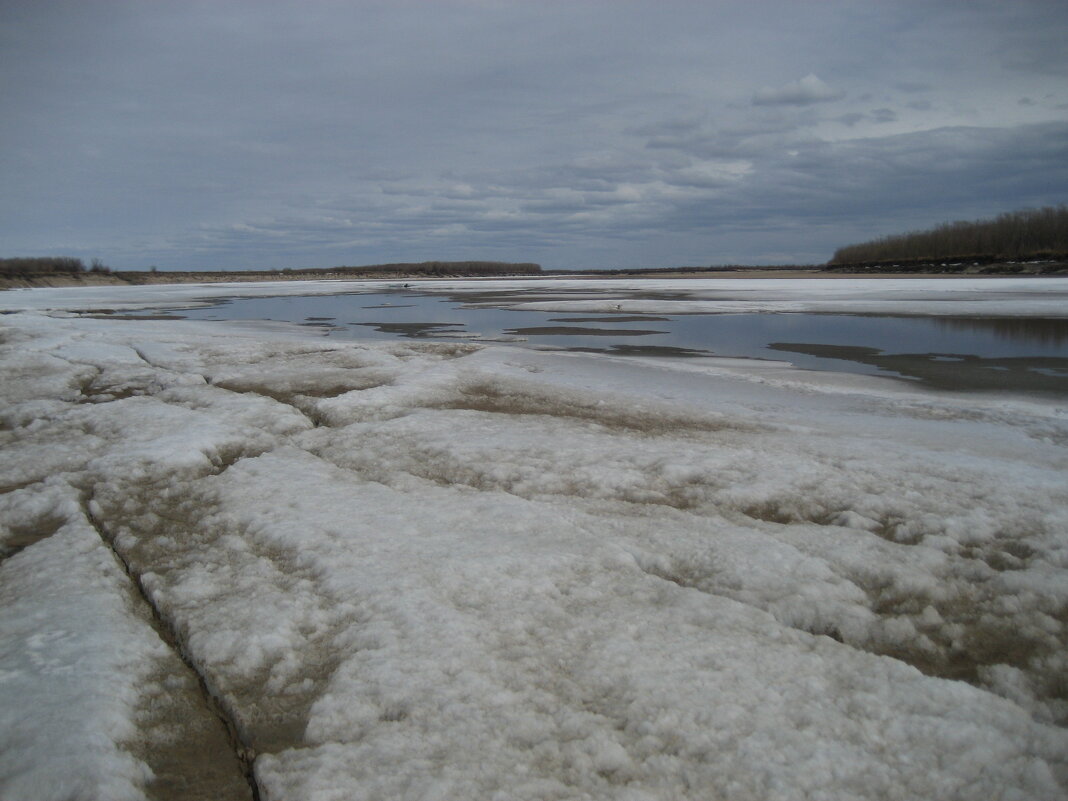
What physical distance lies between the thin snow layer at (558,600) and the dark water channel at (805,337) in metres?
3.97

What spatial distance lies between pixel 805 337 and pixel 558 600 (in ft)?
45.4

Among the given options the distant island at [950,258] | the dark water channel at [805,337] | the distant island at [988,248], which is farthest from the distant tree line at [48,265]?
the distant island at [988,248]

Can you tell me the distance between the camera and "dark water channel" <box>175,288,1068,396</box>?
10438 mm

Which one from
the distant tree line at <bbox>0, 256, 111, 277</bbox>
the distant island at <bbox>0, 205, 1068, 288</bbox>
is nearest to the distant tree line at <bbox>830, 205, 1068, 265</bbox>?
the distant island at <bbox>0, 205, 1068, 288</bbox>

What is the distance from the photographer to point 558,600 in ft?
11.0

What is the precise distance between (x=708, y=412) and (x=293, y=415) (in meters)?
4.34

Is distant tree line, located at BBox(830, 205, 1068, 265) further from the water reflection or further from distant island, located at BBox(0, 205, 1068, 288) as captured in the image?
the water reflection

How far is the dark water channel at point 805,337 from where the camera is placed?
34.2 feet

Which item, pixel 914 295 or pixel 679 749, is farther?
pixel 914 295

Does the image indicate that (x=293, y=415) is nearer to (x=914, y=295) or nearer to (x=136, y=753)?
(x=136, y=753)

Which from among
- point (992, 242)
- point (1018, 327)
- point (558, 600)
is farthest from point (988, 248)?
point (558, 600)

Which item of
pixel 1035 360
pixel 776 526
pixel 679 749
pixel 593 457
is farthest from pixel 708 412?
pixel 1035 360

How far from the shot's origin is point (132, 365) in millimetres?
10344

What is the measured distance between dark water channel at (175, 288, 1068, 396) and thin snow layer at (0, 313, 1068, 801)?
13.0 feet
